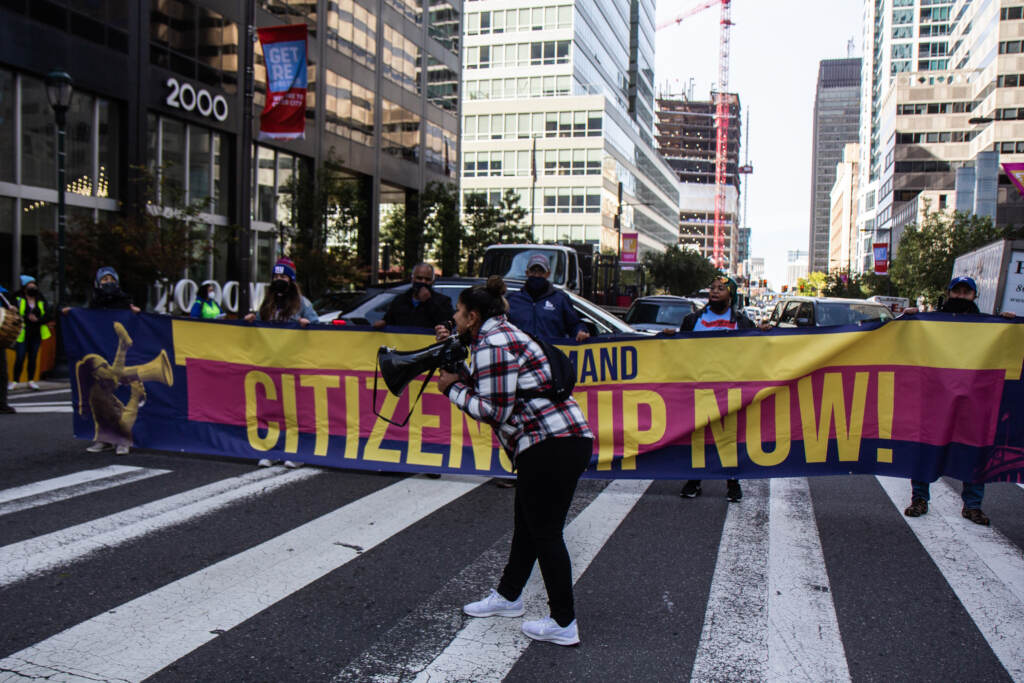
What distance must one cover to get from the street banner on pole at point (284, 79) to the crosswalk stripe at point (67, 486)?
15.3 m

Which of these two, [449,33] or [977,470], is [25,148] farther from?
[449,33]

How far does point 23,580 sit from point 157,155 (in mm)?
22196

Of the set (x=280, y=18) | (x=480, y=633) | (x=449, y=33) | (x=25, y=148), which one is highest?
(x=449, y=33)

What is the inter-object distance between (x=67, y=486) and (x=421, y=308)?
355cm

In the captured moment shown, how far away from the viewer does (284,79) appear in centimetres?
2116

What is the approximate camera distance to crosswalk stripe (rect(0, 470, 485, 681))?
3.79 metres

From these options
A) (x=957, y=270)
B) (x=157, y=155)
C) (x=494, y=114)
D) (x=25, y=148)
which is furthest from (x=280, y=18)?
(x=494, y=114)

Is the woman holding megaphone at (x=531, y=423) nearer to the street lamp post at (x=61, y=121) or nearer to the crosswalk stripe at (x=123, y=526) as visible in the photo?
the crosswalk stripe at (x=123, y=526)

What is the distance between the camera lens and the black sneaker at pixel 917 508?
684 cm

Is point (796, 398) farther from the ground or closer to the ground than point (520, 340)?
closer to the ground

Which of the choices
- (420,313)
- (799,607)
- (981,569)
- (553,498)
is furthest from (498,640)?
(420,313)

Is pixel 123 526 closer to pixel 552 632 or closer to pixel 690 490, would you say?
pixel 552 632

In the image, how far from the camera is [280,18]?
30844mm

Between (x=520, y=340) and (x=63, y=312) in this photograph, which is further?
(x=63, y=312)
